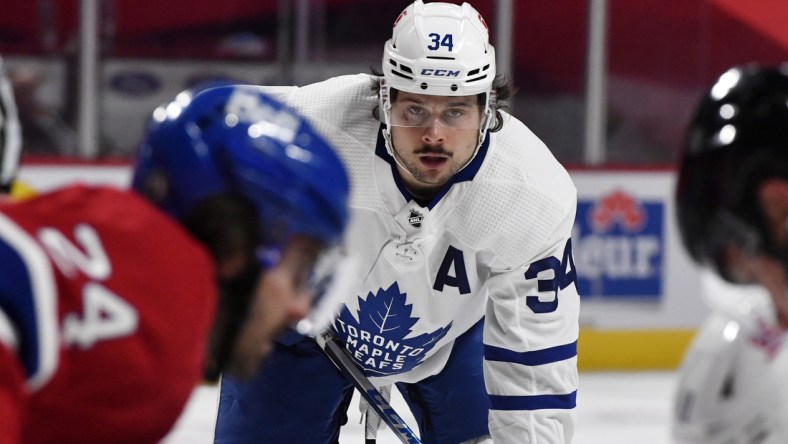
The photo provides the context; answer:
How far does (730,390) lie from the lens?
2.34 ft

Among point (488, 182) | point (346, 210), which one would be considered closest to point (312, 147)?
point (346, 210)

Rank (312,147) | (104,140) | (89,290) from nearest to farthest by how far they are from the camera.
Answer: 1. (89,290)
2. (312,147)
3. (104,140)

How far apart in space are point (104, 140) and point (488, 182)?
3241 millimetres

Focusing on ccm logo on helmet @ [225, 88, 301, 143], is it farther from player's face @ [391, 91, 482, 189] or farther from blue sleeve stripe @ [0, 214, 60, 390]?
player's face @ [391, 91, 482, 189]

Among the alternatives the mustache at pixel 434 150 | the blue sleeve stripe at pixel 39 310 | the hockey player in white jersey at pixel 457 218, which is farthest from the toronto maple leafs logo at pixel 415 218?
the blue sleeve stripe at pixel 39 310

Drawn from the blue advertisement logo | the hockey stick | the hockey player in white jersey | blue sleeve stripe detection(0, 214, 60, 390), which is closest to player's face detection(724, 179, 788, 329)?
blue sleeve stripe detection(0, 214, 60, 390)

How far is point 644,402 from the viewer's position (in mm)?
4852

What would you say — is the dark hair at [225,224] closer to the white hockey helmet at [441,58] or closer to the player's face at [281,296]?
the player's face at [281,296]

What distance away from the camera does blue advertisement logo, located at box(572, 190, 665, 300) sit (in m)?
5.70

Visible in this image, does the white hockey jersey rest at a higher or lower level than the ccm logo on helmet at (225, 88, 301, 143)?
lower

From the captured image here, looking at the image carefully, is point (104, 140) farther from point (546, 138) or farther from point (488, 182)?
point (488, 182)

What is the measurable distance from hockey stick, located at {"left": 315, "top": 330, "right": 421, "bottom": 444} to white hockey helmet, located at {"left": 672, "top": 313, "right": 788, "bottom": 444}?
209 cm

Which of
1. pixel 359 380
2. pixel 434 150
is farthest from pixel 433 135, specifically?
pixel 359 380

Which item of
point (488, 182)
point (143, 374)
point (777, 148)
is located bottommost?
point (488, 182)
